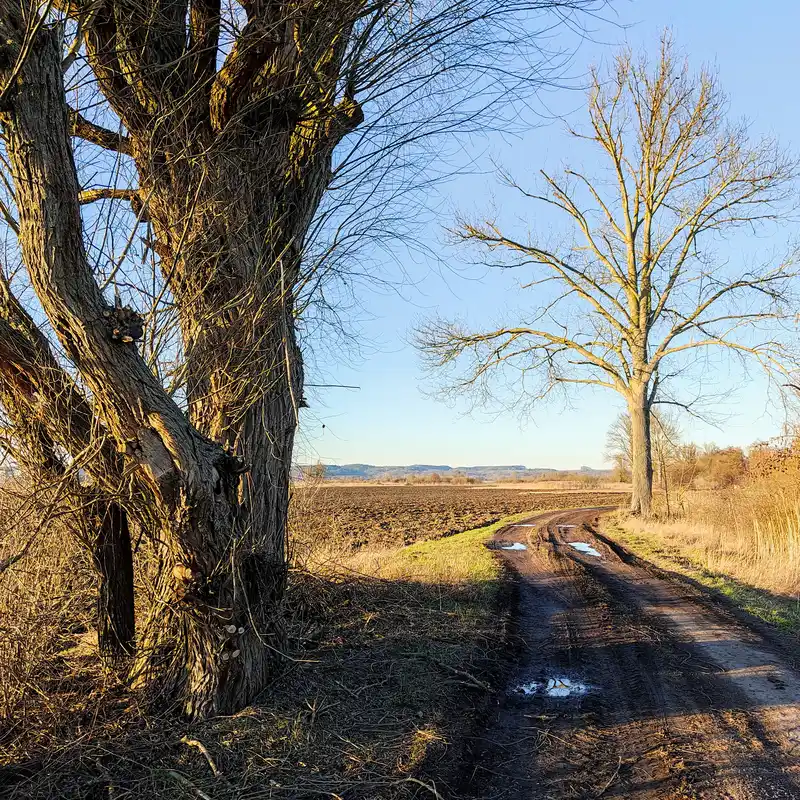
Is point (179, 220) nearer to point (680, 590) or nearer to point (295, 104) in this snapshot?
point (295, 104)

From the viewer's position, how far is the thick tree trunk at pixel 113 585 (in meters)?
4.53

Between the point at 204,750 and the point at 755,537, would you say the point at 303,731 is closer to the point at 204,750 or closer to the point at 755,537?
the point at 204,750

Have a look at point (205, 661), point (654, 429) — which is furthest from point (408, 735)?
point (654, 429)

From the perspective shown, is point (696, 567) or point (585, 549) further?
point (585, 549)

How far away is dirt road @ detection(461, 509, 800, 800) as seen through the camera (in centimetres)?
371

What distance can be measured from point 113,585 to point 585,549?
12039 millimetres

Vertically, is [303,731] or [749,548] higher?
[303,731]

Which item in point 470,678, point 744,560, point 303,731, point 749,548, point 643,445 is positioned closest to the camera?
point 303,731

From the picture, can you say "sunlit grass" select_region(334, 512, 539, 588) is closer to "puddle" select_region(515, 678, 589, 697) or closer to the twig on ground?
"puddle" select_region(515, 678, 589, 697)

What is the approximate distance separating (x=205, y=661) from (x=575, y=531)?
1585cm

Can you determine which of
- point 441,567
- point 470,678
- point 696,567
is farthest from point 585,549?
point 470,678

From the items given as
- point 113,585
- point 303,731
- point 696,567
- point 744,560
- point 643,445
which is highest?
point 643,445

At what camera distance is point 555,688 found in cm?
532

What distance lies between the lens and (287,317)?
507cm
